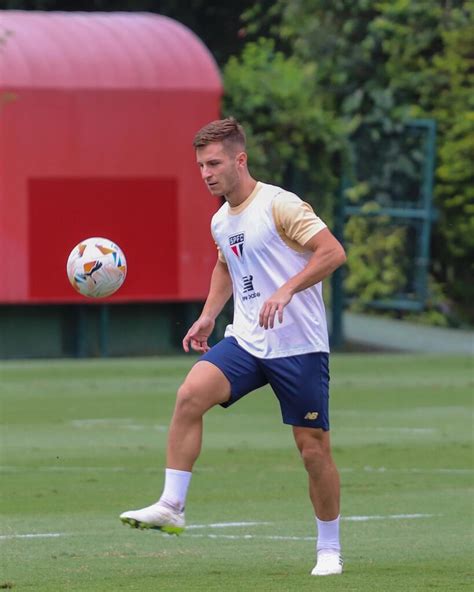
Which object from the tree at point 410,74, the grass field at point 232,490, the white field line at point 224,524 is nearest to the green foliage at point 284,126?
the tree at point 410,74

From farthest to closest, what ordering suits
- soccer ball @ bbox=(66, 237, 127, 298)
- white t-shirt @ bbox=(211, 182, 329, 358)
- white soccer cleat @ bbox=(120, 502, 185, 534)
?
soccer ball @ bbox=(66, 237, 127, 298) → white t-shirt @ bbox=(211, 182, 329, 358) → white soccer cleat @ bbox=(120, 502, 185, 534)

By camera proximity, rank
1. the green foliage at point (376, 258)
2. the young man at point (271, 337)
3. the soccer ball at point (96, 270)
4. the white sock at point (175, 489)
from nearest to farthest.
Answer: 1. the white sock at point (175, 489)
2. the young man at point (271, 337)
3. the soccer ball at point (96, 270)
4. the green foliage at point (376, 258)

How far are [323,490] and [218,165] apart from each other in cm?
166

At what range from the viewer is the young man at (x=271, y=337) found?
323 inches

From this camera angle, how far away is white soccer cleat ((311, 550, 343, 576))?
8.25 m

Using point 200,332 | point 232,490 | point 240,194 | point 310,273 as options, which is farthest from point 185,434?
point 232,490

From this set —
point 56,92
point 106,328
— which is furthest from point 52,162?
point 106,328

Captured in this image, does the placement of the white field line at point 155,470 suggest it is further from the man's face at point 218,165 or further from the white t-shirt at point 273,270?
the man's face at point 218,165

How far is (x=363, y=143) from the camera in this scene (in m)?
30.5

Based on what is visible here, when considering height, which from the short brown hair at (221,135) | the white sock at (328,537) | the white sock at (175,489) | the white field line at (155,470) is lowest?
the white field line at (155,470)

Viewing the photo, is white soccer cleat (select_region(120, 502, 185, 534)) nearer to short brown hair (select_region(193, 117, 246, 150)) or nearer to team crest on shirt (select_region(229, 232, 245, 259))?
team crest on shirt (select_region(229, 232, 245, 259))

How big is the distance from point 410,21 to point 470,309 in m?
5.78

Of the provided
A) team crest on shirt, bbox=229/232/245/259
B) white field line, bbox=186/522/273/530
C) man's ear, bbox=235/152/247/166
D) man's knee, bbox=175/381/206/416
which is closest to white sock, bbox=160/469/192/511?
man's knee, bbox=175/381/206/416

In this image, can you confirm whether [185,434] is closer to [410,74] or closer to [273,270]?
[273,270]
